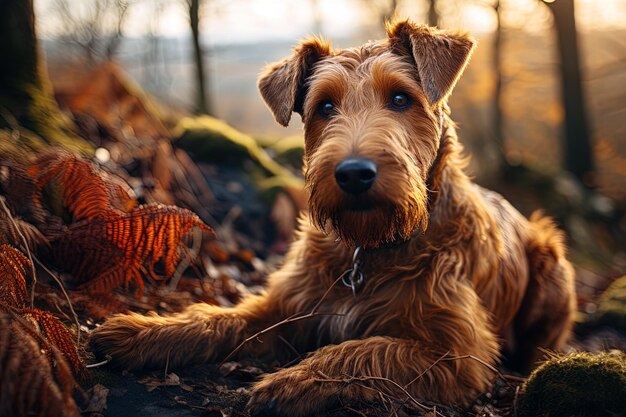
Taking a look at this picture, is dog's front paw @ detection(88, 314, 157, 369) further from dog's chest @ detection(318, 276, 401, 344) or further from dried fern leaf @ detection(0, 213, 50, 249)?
dog's chest @ detection(318, 276, 401, 344)

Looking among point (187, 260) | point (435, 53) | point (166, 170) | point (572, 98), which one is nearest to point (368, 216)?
point (435, 53)

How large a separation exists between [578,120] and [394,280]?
1248 cm

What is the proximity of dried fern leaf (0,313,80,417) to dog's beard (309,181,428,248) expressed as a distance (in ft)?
5.15

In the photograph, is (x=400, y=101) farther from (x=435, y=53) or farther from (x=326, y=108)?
(x=326, y=108)

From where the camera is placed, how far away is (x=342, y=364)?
309 cm

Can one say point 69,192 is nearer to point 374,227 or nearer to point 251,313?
point 251,313

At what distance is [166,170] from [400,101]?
3279mm

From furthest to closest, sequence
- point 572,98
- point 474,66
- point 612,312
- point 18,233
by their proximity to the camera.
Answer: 1. point 474,66
2. point 572,98
3. point 612,312
4. point 18,233

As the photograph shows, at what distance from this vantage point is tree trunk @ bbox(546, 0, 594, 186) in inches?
525

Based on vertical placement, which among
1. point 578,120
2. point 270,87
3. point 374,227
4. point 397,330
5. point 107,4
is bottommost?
point 578,120

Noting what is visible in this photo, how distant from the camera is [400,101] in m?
3.57

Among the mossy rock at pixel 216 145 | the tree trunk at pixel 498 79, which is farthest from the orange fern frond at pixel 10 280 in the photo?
the tree trunk at pixel 498 79

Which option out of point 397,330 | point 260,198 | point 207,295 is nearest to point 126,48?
point 260,198

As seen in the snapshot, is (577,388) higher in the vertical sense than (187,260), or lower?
higher
